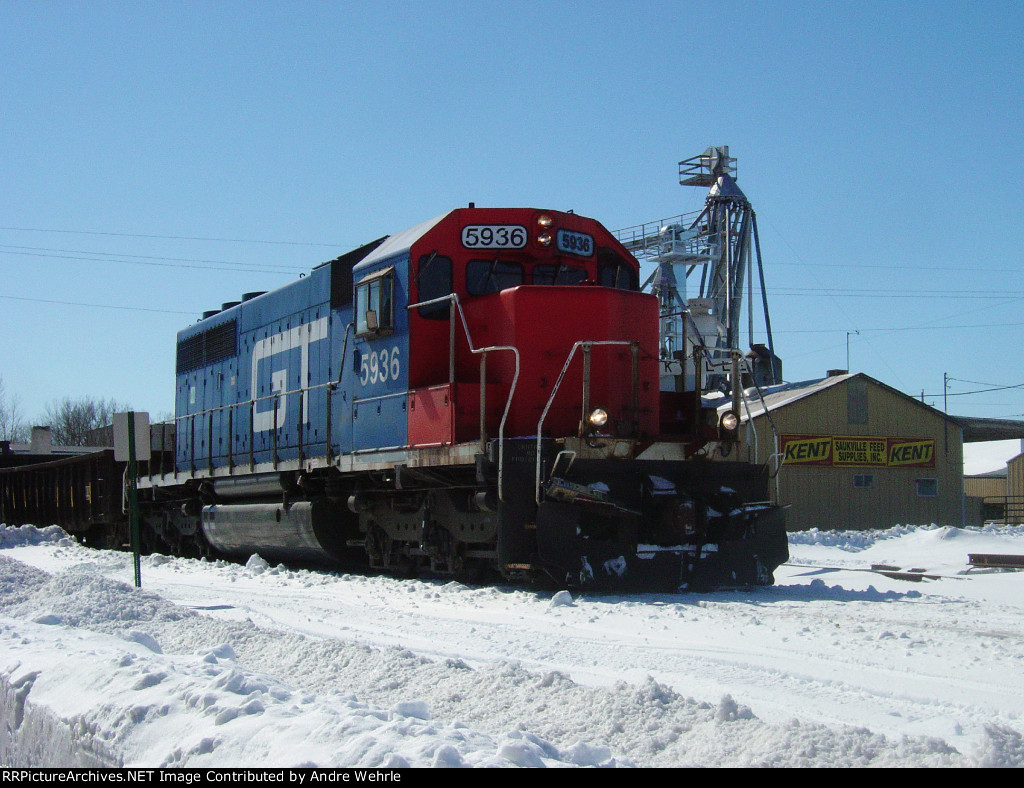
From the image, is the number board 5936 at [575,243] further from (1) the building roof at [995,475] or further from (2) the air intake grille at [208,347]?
(1) the building roof at [995,475]

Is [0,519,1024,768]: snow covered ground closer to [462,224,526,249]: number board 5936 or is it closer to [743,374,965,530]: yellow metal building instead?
[462,224,526,249]: number board 5936

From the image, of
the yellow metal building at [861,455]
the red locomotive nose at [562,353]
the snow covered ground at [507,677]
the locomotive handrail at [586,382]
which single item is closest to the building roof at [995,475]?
the yellow metal building at [861,455]

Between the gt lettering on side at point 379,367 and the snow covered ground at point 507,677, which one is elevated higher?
the gt lettering on side at point 379,367

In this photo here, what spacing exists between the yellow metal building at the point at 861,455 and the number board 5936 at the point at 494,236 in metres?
14.4

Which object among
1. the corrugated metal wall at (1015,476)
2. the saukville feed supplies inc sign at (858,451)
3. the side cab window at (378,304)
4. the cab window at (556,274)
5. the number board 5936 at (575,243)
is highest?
the number board 5936 at (575,243)

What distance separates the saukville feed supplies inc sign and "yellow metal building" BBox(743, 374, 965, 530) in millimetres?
24

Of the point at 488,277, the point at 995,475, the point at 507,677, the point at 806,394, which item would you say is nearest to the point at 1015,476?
the point at 995,475

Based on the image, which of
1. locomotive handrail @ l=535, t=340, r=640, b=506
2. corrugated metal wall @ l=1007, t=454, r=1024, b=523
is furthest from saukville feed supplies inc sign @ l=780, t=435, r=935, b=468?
corrugated metal wall @ l=1007, t=454, r=1024, b=523

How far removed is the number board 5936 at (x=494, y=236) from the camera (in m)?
10.0

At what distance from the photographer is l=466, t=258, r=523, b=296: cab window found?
10.0 m

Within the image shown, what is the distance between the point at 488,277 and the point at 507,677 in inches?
225

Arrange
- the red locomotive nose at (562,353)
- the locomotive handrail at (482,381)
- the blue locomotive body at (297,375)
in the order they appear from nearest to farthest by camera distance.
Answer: the locomotive handrail at (482,381) → the red locomotive nose at (562,353) → the blue locomotive body at (297,375)

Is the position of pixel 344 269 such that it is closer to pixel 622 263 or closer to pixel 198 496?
pixel 622 263
